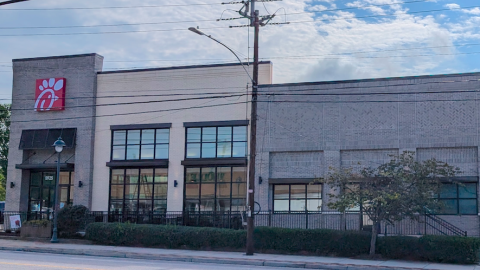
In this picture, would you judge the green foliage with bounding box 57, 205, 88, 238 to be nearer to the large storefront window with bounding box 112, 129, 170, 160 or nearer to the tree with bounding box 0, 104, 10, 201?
the large storefront window with bounding box 112, 129, 170, 160

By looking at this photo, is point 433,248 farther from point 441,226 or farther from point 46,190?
point 46,190

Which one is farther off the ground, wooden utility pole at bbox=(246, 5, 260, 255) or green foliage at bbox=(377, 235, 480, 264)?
wooden utility pole at bbox=(246, 5, 260, 255)

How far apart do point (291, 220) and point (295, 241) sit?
5.60m

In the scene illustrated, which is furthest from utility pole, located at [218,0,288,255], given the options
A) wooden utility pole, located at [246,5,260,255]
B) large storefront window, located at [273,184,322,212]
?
large storefront window, located at [273,184,322,212]

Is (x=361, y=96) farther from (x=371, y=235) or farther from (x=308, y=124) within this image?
(x=371, y=235)

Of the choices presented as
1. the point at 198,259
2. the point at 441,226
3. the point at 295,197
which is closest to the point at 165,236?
the point at 198,259

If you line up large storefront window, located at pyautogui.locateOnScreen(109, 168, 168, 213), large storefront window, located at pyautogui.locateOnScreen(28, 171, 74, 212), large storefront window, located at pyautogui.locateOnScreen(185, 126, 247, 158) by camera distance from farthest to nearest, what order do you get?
large storefront window, located at pyautogui.locateOnScreen(28, 171, 74, 212), large storefront window, located at pyautogui.locateOnScreen(109, 168, 168, 213), large storefront window, located at pyautogui.locateOnScreen(185, 126, 247, 158)

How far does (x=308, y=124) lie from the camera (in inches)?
1199

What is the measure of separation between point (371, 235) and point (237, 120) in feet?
39.1

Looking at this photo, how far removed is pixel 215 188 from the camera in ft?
107

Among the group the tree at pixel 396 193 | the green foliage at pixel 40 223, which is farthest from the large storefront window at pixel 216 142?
the tree at pixel 396 193

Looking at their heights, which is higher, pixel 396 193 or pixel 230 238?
pixel 396 193

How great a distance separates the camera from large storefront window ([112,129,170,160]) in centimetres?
3369

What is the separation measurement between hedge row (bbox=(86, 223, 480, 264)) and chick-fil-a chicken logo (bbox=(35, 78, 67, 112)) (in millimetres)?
10989
